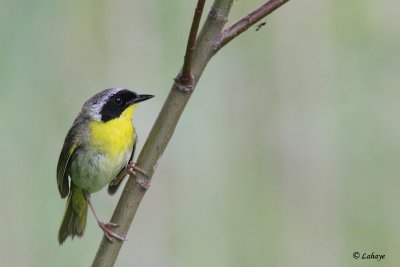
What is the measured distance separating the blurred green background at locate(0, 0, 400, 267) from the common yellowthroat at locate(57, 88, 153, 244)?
21cm

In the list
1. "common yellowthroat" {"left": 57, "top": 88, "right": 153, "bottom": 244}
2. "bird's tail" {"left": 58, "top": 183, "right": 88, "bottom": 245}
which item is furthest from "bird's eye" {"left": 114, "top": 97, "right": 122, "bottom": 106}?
"bird's tail" {"left": 58, "top": 183, "right": 88, "bottom": 245}

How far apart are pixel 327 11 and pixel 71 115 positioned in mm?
1038

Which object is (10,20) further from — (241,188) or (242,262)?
(242,262)

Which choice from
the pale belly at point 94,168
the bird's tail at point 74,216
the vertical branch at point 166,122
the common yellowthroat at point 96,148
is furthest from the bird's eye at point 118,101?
the vertical branch at point 166,122

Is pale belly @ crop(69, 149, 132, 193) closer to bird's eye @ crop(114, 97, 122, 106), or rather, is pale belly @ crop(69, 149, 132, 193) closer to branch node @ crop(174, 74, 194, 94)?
bird's eye @ crop(114, 97, 122, 106)

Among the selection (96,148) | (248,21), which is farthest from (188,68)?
(96,148)

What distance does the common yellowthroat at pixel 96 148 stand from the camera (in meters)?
2.18

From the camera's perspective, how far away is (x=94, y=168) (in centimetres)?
221

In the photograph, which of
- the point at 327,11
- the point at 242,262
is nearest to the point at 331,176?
the point at 242,262

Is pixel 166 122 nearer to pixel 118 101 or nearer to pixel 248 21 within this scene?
pixel 248 21

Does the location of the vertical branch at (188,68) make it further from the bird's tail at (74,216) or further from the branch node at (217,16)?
the bird's tail at (74,216)

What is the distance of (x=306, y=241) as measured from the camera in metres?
2.62

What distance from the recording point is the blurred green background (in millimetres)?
2512

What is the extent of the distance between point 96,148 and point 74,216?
25 cm
